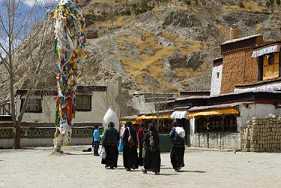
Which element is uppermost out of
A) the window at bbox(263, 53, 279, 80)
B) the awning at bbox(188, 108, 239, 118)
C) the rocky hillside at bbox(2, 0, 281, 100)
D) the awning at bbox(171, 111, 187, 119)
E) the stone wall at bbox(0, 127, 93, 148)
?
the rocky hillside at bbox(2, 0, 281, 100)

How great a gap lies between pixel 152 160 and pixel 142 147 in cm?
132

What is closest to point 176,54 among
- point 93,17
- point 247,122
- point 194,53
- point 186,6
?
point 194,53

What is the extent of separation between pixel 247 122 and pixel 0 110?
2634 cm

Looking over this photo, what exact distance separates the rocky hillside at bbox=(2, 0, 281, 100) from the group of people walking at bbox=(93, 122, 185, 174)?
34920 millimetres

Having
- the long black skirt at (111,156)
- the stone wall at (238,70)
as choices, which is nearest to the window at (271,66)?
the stone wall at (238,70)

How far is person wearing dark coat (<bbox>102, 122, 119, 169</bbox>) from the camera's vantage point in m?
17.3

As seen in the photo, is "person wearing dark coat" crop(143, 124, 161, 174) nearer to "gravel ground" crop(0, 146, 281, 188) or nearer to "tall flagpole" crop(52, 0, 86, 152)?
"gravel ground" crop(0, 146, 281, 188)

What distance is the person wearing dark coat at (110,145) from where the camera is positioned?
17.3 metres

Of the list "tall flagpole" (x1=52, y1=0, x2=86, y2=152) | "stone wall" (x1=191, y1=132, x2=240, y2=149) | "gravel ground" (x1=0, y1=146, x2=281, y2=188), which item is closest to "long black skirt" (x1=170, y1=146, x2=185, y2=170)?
"gravel ground" (x1=0, y1=146, x2=281, y2=188)

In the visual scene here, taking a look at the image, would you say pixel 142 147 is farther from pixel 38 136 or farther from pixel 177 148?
pixel 38 136

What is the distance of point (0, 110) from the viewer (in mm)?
47781

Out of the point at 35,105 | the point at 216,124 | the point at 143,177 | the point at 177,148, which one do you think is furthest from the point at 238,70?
the point at 143,177

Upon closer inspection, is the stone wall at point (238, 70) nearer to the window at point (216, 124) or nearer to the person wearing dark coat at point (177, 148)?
the window at point (216, 124)

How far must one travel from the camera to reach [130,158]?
16844 mm
